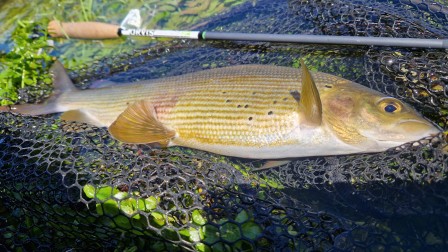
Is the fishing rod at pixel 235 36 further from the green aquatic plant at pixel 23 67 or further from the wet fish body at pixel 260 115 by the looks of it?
the green aquatic plant at pixel 23 67

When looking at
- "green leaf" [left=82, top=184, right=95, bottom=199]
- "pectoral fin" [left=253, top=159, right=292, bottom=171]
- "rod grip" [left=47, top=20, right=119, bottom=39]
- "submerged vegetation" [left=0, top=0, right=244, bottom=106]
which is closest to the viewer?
"green leaf" [left=82, top=184, right=95, bottom=199]

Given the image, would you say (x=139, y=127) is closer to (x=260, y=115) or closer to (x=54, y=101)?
(x=260, y=115)

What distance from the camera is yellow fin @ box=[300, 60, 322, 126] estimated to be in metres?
2.79

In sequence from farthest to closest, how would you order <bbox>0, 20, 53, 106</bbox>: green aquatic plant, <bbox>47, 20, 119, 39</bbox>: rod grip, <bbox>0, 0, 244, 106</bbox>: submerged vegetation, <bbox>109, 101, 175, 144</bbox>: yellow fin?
<bbox>47, 20, 119, 39</bbox>: rod grip → <bbox>0, 0, 244, 106</bbox>: submerged vegetation → <bbox>0, 20, 53, 106</bbox>: green aquatic plant → <bbox>109, 101, 175, 144</bbox>: yellow fin

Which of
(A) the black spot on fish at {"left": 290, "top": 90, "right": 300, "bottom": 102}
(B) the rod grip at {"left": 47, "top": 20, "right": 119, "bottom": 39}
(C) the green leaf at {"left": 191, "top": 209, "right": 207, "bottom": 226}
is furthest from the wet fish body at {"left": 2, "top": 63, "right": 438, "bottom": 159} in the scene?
(B) the rod grip at {"left": 47, "top": 20, "right": 119, "bottom": 39}

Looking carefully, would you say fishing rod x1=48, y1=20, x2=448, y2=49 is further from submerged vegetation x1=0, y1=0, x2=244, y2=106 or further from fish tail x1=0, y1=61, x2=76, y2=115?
fish tail x1=0, y1=61, x2=76, y2=115

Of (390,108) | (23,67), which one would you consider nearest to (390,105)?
(390,108)

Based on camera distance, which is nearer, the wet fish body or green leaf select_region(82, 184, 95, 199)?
green leaf select_region(82, 184, 95, 199)

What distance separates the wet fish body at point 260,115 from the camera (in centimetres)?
281

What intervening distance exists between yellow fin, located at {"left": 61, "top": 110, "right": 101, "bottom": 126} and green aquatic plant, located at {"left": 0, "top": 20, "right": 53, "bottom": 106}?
743 mm

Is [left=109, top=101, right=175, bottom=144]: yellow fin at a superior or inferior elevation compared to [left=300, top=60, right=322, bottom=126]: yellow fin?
inferior

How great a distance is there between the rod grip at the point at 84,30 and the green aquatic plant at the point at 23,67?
0.95 m

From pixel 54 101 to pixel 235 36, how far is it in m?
1.97

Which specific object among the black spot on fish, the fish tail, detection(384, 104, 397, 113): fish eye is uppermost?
detection(384, 104, 397, 113): fish eye
